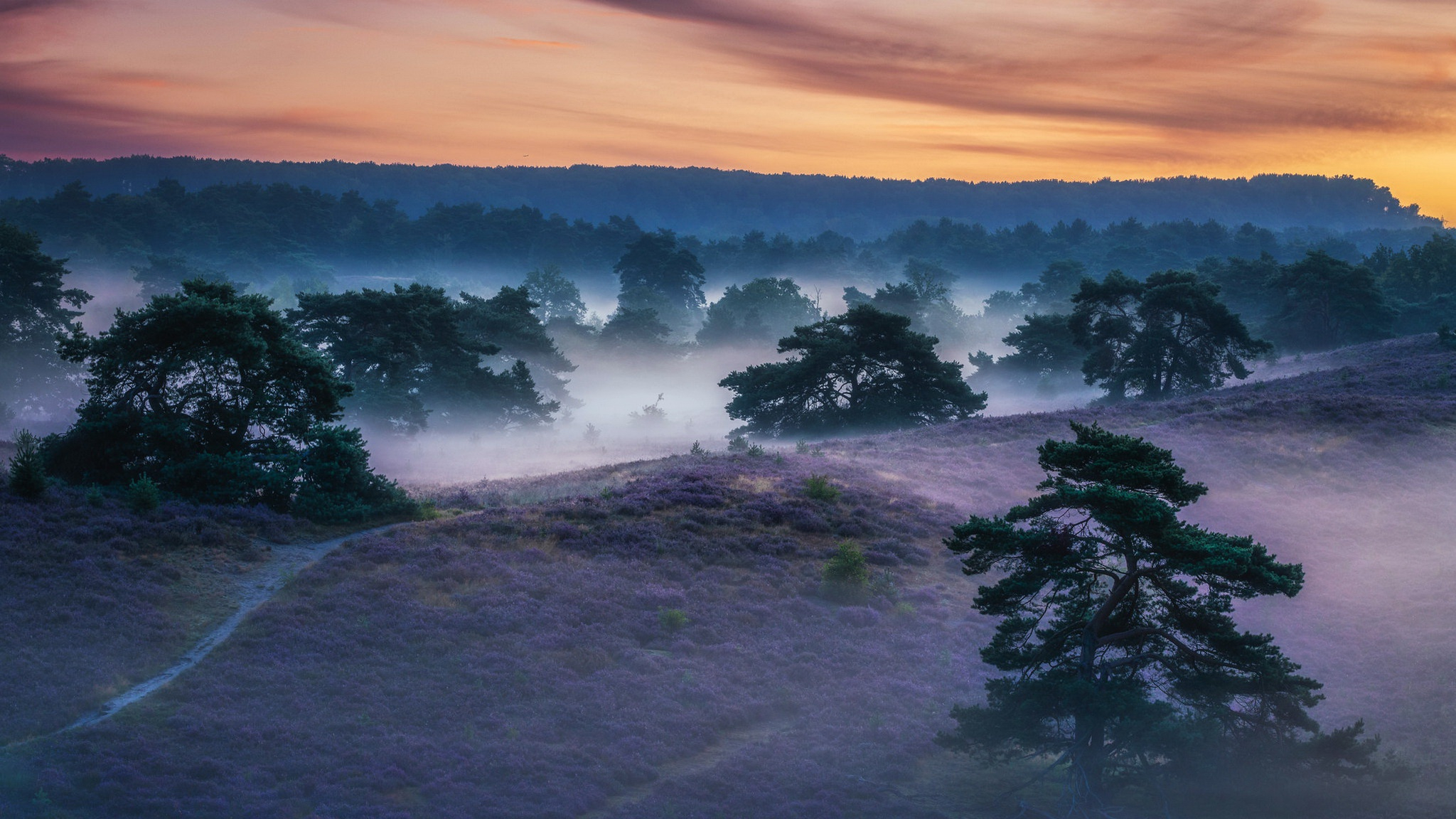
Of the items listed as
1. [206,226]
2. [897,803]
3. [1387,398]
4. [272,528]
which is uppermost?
[206,226]

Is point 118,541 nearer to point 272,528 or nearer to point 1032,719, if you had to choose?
point 272,528

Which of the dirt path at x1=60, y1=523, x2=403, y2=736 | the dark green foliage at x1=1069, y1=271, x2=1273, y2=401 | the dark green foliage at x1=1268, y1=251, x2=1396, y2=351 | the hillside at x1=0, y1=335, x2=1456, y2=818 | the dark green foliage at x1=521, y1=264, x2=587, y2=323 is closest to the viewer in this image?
the hillside at x1=0, y1=335, x2=1456, y2=818

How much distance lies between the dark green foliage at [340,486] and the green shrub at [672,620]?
8484 mm

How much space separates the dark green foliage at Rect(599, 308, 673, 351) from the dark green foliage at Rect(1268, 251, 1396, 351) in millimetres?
53666

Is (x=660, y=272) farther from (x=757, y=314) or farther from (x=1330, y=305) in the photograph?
(x=1330, y=305)

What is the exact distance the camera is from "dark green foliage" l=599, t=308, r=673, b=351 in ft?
300

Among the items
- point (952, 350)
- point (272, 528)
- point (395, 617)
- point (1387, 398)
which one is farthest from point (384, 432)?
point (952, 350)

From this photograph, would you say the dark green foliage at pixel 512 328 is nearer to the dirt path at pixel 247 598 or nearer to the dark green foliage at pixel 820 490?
the dark green foliage at pixel 820 490

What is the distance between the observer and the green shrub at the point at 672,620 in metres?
18.8

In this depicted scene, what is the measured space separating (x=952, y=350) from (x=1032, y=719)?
9860cm

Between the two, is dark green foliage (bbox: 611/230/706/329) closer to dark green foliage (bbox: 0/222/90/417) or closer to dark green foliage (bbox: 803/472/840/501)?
dark green foliage (bbox: 0/222/90/417)

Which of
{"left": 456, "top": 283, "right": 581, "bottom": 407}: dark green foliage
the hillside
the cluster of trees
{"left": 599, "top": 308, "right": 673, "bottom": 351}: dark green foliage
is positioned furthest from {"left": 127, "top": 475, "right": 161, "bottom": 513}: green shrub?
{"left": 599, "top": 308, "right": 673, "bottom": 351}: dark green foliage

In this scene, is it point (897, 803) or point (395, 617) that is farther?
point (395, 617)

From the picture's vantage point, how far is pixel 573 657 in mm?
17016
